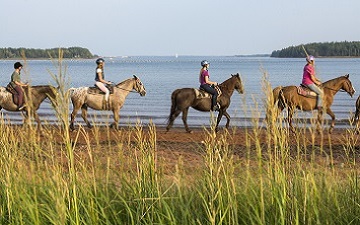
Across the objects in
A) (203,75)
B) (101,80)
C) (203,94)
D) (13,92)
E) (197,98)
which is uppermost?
(203,75)

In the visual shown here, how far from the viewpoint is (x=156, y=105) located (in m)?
33.1

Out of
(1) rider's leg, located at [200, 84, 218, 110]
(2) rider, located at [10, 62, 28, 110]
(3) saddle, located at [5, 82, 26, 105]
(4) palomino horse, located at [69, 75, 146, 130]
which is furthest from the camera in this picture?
(4) palomino horse, located at [69, 75, 146, 130]

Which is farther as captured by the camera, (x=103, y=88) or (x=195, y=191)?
(x=103, y=88)

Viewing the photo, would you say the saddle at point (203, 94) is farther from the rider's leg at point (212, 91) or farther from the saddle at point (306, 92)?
the saddle at point (306, 92)

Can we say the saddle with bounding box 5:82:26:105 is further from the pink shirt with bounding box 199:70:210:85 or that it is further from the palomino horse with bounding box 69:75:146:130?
the pink shirt with bounding box 199:70:210:85

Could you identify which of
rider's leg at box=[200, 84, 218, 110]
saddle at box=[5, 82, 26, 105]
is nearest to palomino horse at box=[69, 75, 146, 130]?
saddle at box=[5, 82, 26, 105]

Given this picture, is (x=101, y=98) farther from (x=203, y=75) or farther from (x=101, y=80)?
(x=203, y=75)

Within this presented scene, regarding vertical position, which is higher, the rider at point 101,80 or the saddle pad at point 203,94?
the rider at point 101,80

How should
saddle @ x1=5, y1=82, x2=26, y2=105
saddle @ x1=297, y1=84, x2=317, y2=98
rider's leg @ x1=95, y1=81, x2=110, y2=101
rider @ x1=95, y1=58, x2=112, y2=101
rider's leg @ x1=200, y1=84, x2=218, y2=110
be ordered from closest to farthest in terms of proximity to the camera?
saddle @ x1=297, y1=84, x2=317, y2=98
rider @ x1=95, y1=58, x2=112, y2=101
saddle @ x1=5, y1=82, x2=26, y2=105
rider's leg @ x1=200, y1=84, x2=218, y2=110
rider's leg @ x1=95, y1=81, x2=110, y2=101

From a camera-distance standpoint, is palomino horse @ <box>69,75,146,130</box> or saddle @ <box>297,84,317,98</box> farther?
palomino horse @ <box>69,75,146,130</box>

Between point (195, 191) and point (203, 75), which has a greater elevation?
point (203, 75)

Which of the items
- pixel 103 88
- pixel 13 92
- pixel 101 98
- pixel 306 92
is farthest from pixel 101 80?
pixel 306 92

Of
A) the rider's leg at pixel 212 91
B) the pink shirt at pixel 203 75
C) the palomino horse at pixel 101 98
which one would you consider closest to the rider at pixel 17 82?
the palomino horse at pixel 101 98

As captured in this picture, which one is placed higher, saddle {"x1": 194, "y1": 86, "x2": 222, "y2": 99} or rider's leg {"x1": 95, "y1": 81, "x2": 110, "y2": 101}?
rider's leg {"x1": 95, "y1": 81, "x2": 110, "y2": 101}
